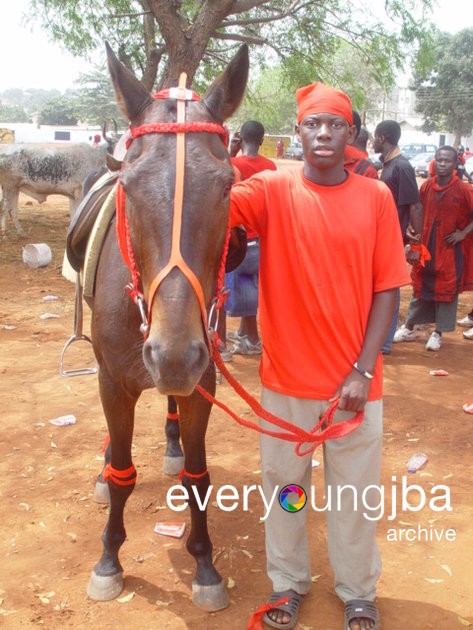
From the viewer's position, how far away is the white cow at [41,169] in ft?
40.7

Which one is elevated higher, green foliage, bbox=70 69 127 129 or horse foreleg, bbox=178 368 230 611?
green foliage, bbox=70 69 127 129

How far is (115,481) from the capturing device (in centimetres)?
309

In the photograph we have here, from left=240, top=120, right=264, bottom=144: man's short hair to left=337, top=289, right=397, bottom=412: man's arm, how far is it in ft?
13.4

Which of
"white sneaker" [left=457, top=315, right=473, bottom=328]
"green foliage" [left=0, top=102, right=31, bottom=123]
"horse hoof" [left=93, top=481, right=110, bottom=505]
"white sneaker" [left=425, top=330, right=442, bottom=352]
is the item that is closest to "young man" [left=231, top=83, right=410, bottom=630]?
"horse hoof" [left=93, top=481, right=110, bottom=505]

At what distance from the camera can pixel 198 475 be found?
3.09m

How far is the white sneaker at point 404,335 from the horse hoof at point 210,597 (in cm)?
481

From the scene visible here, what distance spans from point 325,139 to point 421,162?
3426 cm

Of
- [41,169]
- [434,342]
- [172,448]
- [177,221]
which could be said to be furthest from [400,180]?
[41,169]

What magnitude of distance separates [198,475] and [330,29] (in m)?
12.1

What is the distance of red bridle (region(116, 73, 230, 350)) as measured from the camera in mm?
1941

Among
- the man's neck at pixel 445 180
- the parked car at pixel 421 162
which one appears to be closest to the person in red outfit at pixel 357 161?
the man's neck at pixel 445 180

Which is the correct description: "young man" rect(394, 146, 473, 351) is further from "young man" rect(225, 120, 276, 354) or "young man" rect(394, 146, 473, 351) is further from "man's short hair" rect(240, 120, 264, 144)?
"man's short hair" rect(240, 120, 264, 144)

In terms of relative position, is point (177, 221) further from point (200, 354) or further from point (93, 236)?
point (93, 236)

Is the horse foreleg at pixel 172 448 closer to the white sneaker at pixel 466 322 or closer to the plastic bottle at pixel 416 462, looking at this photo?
the plastic bottle at pixel 416 462
